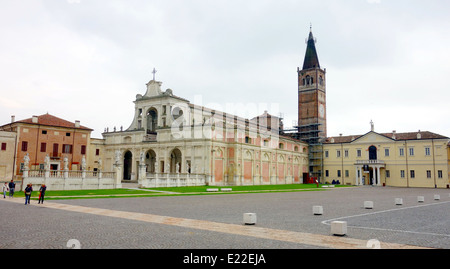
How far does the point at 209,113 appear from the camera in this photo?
58.3m

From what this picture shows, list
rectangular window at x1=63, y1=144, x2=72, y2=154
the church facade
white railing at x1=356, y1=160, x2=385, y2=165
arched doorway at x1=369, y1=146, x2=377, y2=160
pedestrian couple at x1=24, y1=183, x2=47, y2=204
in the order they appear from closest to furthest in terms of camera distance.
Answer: pedestrian couple at x1=24, y1=183, x2=47, y2=204, the church facade, rectangular window at x1=63, y1=144, x2=72, y2=154, white railing at x1=356, y1=160, x2=385, y2=165, arched doorway at x1=369, y1=146, x2=377, y2=160

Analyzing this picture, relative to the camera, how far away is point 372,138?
64875mm

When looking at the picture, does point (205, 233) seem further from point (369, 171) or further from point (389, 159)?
point (369, 171)

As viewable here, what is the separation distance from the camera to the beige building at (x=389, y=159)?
190ft

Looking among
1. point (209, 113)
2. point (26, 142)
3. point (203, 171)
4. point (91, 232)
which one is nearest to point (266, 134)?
point (209, 113)

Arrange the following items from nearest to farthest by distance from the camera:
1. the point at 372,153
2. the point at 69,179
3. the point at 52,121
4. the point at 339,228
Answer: the point at 339,228 → the point at 69,179 → the point at 52,121 → the point at 372,153

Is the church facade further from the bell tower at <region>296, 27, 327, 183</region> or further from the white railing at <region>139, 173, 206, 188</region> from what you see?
the bell tower at <region>296, 27, 327, 183</region>

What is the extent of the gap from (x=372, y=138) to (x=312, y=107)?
14.5 metres

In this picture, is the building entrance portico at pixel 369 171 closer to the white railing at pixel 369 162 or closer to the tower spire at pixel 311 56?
the white railing at pixel 369 162

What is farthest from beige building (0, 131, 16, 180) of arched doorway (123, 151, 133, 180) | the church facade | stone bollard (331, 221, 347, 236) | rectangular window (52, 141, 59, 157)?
stone bollard (331, 221, 347, 236)

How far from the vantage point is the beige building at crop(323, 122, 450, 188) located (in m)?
57.8

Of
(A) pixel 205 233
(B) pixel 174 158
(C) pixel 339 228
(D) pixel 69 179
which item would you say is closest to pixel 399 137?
(B) pixel 174 158

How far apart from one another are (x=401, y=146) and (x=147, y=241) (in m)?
63.4
